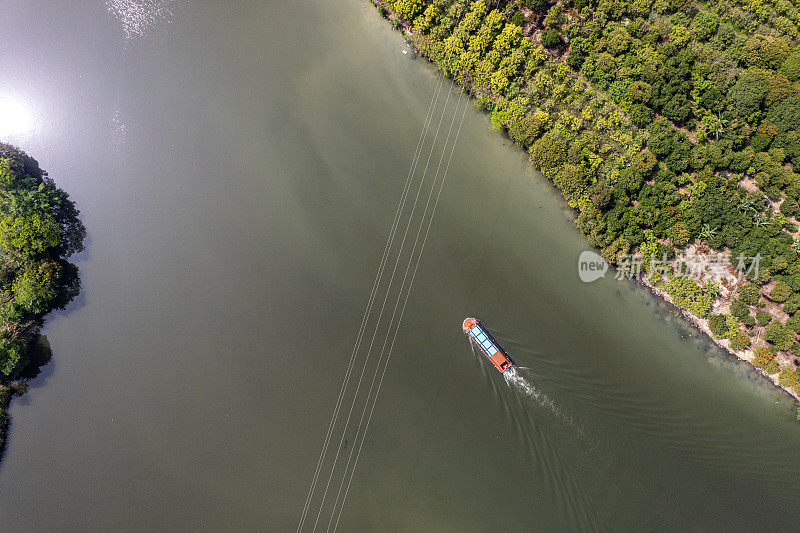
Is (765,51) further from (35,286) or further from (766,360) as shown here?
(35,286)

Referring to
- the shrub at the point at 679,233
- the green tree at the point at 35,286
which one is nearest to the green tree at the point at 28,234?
the green tree at the point at 35,286

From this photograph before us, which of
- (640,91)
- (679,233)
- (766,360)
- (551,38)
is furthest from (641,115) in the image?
(766,360)

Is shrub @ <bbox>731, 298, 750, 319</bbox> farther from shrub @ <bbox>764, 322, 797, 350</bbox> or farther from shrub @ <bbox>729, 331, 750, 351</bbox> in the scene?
shrub @ <bbox>764, 322, 797, 350</bbox>

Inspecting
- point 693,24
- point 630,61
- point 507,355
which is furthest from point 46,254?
point 693,24

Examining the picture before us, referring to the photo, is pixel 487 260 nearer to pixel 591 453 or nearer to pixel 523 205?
pixel 523 205

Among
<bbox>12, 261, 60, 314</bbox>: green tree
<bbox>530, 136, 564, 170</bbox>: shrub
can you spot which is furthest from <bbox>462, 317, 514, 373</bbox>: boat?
<bbox>12, 261, 60, 314</bbox>: green tree

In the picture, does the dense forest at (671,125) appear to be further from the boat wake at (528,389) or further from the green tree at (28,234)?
the green tree at (28,234)
